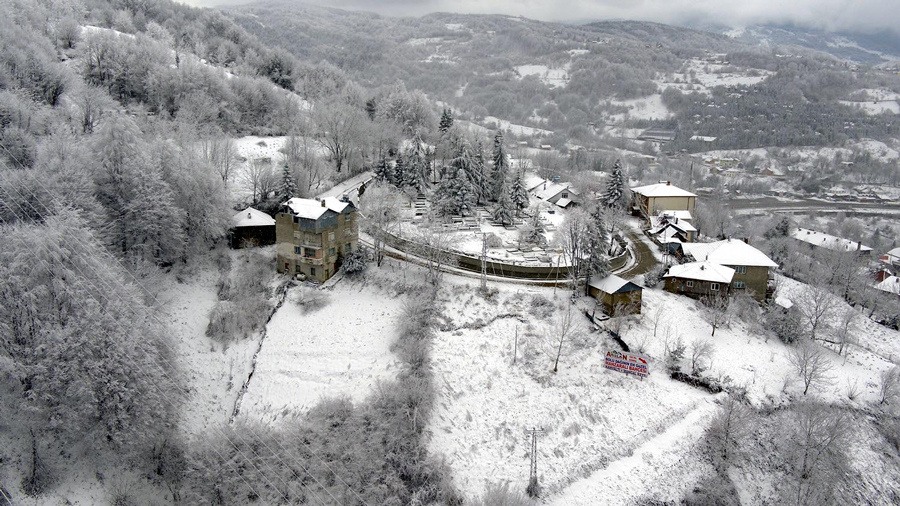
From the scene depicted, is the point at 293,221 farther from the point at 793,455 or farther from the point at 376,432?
the point at 793,455

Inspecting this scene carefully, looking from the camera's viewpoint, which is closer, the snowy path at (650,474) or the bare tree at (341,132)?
the snowy path at (650,474)

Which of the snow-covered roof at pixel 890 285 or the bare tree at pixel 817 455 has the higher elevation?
the bare tree at pixel 817 455

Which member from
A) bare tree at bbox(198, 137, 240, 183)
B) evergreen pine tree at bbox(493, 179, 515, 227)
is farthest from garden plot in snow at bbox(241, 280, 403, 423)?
evergreen pine tree at bbox(493, 179, 515, 227)

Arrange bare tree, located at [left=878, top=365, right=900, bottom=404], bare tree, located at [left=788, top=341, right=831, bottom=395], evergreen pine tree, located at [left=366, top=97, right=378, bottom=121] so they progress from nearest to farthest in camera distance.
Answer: bare tree, located at [left=788, top=341, right=831, bottom=395]
bare tree, located at [left=878, top=365, right=900, bottom=404]
evergreen pine tree, located at [left=366, top=97, right=378, bottom=121]

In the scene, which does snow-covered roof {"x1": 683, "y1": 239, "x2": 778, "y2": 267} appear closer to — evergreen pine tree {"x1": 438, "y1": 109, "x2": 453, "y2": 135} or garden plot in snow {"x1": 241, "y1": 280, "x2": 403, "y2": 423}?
garden plot in snow {"x1": 241, "y1": 280, "x2": 403, "y2": 423}

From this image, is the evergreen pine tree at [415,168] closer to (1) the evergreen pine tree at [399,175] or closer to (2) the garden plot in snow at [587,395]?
(1) the evergreen pine tree at [399,175]

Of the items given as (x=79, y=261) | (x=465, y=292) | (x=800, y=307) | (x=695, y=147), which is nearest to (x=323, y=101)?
(x=465, y=292)

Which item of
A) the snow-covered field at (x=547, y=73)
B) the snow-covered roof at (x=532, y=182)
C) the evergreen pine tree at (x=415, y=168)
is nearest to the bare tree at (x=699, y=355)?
the evergreen pine tree at (x=415, y=168)
